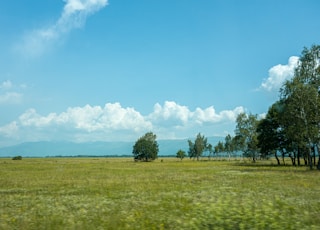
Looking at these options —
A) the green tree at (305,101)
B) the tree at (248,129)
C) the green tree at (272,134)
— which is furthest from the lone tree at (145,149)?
the green tree at (305,101)

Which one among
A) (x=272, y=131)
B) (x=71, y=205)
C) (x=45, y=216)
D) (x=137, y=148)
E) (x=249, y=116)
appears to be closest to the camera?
(x=45, y=216)

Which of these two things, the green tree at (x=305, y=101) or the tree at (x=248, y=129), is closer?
the green tree at (x=305, y=101)

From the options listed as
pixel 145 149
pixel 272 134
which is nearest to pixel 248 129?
pixel 272 134

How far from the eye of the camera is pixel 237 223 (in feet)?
36.3

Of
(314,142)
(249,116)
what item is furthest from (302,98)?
(249,116)

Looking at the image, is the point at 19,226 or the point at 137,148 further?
the point at 137,148

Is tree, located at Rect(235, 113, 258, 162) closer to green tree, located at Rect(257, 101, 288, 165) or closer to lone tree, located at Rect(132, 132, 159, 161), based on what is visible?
green tree, located at Rect(257, 101, 288, 165)

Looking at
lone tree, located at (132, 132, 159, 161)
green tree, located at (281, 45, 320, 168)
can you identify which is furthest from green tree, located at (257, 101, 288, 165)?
lone tree, located at (132, 132, 159, 161)

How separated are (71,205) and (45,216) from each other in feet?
13.2

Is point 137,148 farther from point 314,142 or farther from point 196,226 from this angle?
point 196,226

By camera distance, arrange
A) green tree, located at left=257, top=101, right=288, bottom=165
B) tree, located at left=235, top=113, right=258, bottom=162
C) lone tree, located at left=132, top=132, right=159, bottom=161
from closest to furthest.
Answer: green tree, located at left=257, top=101, right=288, bottom=165 < tree, located at left=235, top=113, right=258, bottom=162 < lone tree, located at left=132, top=132, right=159, bottom=161

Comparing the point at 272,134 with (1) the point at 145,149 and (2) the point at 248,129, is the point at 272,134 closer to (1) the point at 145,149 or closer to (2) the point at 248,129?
(2) the point at 248,129

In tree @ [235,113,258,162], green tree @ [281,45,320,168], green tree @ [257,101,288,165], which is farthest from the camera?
tree @ [235,113,258,162]

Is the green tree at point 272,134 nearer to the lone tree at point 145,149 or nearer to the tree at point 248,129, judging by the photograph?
the tree at point 248,129
